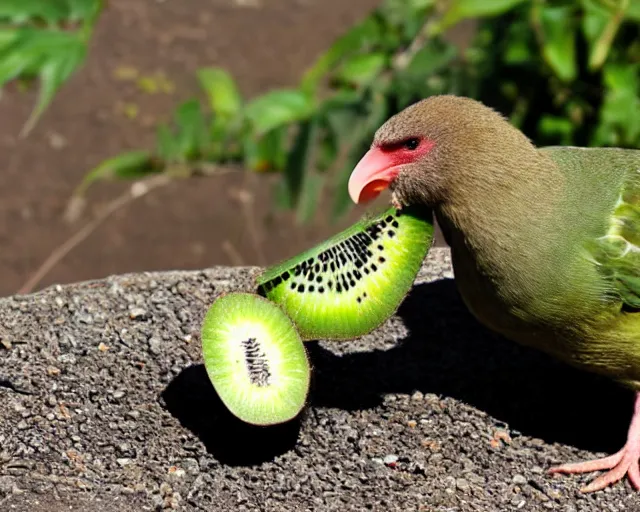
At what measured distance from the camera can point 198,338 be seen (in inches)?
154

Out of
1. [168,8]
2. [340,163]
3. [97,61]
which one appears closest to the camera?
[340,163]

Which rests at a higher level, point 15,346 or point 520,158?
point 520,158

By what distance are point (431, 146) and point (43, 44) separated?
1946mm

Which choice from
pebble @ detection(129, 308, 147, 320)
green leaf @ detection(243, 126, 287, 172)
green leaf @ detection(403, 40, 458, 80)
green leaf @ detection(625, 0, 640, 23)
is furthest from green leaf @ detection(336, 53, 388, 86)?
pebble @ detection(129, 308, 147, 320)

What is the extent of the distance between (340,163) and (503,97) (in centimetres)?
153

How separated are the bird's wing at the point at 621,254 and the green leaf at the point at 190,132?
2625mm

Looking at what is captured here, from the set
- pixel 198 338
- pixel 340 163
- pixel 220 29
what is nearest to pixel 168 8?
pixel 220 29

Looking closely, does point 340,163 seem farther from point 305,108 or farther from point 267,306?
point 267,306

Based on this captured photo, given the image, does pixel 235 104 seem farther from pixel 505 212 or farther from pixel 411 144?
pixel 505 212

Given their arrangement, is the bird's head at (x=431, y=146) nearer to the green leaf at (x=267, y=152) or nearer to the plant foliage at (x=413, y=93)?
the plant foliage at (x=413, y=93)

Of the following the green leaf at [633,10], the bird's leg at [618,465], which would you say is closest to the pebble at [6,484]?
the bird's leg at [618,465]

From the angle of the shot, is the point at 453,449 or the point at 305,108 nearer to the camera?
the point at 453,449

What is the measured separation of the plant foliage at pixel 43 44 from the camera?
444 cm

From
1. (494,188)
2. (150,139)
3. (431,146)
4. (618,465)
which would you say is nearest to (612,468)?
(618,465)
